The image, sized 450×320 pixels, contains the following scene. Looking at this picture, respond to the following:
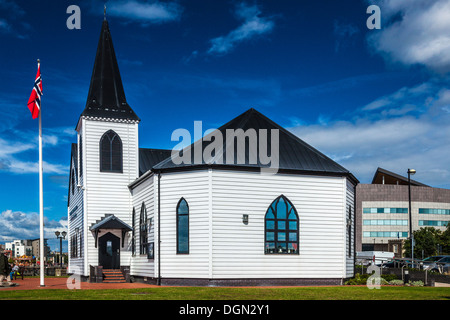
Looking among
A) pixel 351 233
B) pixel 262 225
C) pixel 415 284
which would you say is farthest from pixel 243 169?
pixel 415 284

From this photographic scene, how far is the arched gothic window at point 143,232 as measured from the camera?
87.7ft

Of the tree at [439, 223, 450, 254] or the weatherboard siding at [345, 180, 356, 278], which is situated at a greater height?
the weatherboard siding at [345, 180, 356, 278]

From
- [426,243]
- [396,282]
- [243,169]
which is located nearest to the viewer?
[243,169]

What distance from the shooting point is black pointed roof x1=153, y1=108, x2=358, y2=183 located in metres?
24.2

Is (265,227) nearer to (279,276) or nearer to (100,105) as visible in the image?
(279,276)

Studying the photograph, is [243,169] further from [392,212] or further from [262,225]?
[392,212]

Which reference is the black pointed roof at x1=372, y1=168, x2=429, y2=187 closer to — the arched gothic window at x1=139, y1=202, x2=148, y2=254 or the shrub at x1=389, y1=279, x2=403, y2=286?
the shrub at x1=389, y1=279, x2=403, y2=286

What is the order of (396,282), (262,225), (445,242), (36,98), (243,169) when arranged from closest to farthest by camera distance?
(36,98) → (243,169) → (262,225) → (396,282) → (445,242)

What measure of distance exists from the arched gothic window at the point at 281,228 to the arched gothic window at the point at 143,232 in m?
6.68

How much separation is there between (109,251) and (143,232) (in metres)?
3.88

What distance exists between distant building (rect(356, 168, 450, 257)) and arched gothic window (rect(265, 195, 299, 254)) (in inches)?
2801

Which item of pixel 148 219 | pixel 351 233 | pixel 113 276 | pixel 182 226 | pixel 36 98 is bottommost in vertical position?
pixel 113 276

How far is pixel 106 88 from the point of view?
31969 mm

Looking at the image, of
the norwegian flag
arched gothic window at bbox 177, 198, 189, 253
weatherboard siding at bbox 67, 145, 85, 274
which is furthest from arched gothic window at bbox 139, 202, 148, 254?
the norwegian flag
